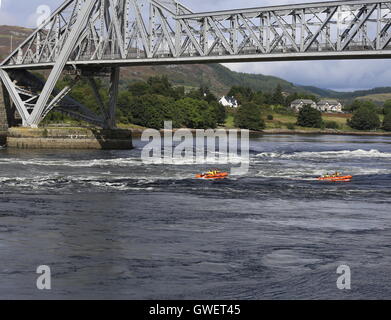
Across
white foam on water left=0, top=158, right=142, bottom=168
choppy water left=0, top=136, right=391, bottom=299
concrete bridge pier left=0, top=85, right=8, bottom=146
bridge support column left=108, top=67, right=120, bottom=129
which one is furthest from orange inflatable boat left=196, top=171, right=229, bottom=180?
concrete bridge pier left=0, top=85, right=8, bottom=146

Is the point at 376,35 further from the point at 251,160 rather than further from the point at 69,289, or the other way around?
the point at 69,289

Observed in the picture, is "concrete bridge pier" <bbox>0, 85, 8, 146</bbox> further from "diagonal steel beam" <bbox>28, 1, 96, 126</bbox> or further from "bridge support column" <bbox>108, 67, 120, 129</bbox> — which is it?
"bridge support column" <bbox>108, 67, 120, 129</bbox>

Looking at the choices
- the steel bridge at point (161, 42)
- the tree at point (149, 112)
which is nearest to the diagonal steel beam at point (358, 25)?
the steel bridge at point (161, 42)

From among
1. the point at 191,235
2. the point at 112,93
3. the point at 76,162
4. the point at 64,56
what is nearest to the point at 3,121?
the point at 112,93

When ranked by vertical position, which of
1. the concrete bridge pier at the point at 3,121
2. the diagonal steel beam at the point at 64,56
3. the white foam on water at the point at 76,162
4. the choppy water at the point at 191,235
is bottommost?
the choppy water at the point at 191,235

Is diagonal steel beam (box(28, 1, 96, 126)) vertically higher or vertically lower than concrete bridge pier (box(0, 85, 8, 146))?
higher

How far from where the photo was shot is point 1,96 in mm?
121062

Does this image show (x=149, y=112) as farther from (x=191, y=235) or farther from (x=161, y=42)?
(x=191, y=235)

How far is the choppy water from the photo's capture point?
99.3ft

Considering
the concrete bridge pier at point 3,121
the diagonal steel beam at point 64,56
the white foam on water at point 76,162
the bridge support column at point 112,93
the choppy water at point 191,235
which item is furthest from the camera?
the concrete bridge pier at point 3,121

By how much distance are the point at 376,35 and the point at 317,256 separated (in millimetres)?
45859

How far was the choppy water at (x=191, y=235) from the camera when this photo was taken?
1192 inches

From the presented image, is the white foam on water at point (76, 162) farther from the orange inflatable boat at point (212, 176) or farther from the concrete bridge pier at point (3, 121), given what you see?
the concrete bridge pier at point (3, 121)

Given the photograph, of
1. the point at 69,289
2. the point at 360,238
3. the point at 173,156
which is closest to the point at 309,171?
the point at 173,156
